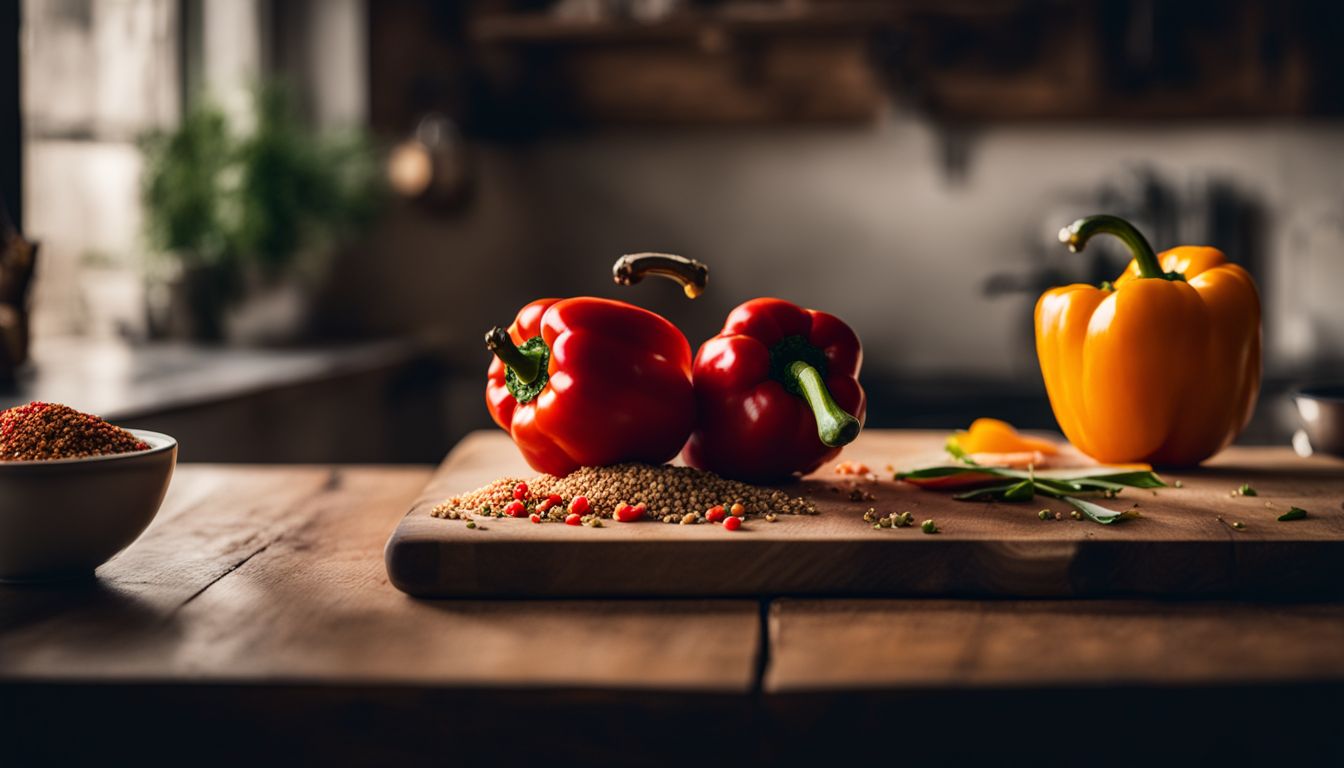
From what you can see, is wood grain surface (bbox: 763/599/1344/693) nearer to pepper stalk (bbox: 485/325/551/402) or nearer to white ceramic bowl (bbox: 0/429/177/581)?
pepper stalk (bbox: 485/325/551/402)

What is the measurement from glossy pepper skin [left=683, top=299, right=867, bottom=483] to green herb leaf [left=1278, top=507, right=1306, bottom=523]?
31 cm

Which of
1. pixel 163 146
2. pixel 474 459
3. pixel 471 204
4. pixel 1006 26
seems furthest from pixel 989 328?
pixel 474 459

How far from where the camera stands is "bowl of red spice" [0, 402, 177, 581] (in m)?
0.77

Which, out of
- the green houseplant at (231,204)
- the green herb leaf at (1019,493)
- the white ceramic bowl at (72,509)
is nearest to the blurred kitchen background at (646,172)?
the green houseplant at (231,204)

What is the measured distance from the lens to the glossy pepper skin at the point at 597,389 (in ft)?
3.09

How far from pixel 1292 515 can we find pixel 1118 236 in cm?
32

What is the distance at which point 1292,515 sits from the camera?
872 mm

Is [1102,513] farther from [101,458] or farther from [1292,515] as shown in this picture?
[101,458]

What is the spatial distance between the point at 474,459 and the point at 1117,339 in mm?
592

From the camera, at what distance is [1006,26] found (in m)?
2.95

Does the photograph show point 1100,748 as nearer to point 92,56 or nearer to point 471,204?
point 92,56

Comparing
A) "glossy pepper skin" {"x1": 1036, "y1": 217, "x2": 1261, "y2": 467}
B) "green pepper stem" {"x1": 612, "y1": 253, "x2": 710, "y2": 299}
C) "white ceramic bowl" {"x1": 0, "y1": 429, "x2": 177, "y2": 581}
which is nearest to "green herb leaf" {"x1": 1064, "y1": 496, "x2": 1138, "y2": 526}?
"glossy pepper skin" {"x1": 1036, "y1": 217, "x2": 1261, "y2": 467}

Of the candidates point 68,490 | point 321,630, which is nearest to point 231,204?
point 68,490

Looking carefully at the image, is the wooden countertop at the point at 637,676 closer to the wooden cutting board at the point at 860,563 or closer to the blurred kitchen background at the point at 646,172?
the wooden cutting board at the point at 860,563
